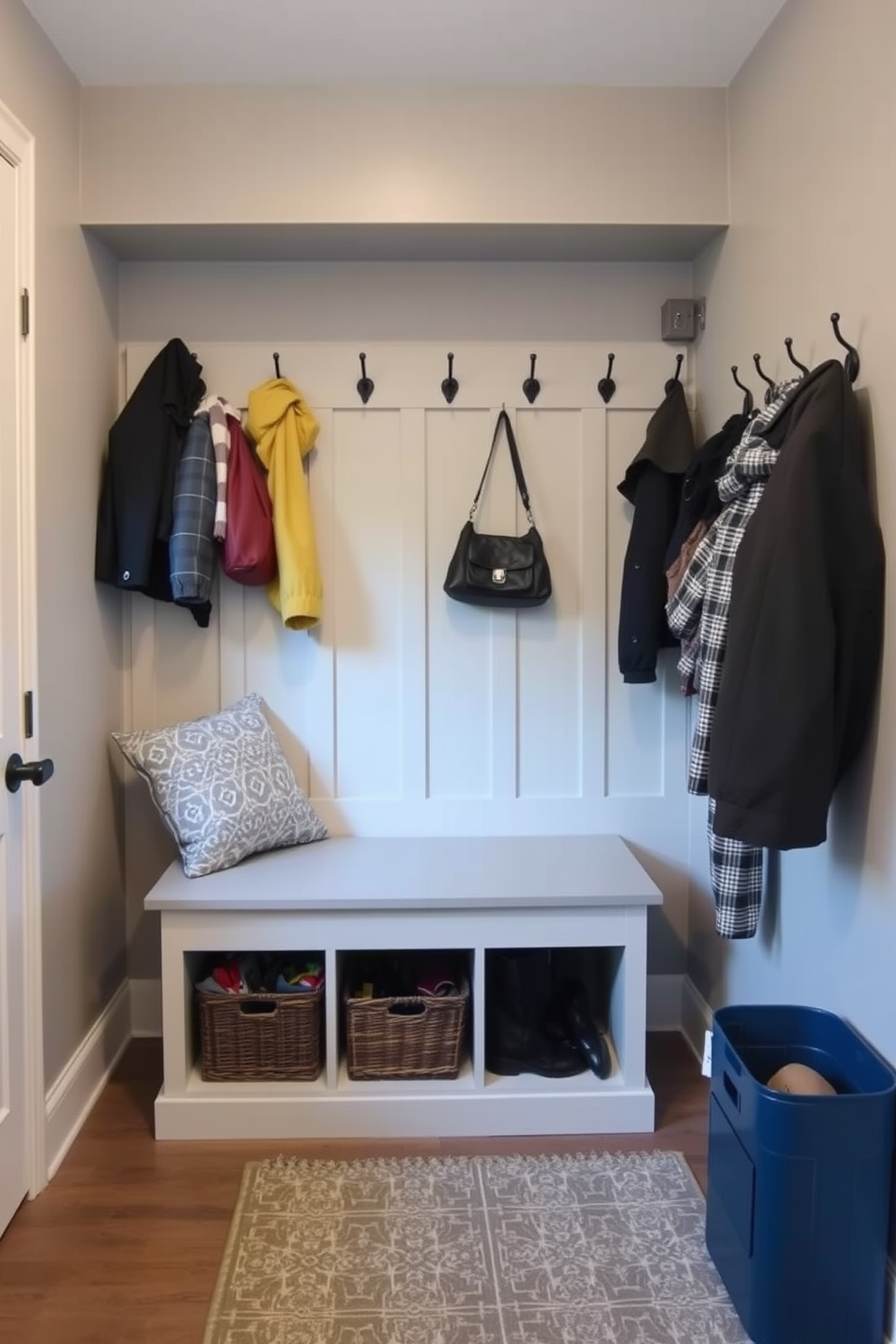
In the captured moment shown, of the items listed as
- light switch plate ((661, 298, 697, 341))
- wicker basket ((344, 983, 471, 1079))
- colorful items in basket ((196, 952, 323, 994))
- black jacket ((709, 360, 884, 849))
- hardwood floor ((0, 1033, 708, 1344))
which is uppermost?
light switch plate ((661, 298, 697, 341))

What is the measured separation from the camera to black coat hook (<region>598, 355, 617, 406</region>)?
262 centimetres

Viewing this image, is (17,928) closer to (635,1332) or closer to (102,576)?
(102,576)

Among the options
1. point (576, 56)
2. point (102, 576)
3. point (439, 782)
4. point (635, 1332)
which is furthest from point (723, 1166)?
point (576, 56)

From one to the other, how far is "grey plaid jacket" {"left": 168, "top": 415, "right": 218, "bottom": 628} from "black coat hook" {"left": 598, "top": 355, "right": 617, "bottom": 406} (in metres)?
1.08

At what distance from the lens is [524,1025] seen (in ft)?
7.77

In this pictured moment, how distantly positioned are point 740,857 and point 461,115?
1.89 m

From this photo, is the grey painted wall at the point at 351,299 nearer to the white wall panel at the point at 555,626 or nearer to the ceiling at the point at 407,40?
the white wall panel at the point at 555,626

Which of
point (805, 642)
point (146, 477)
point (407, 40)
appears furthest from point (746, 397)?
point (146, 477)

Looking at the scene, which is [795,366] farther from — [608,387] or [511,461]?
[511,461]

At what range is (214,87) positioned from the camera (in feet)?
7.64

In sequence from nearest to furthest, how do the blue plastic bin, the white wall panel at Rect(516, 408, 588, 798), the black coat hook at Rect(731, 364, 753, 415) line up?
the blue plastic bin
the black coat hook at Rect(731, 364, 753, 415)
the white wall panel at Rect(516, 408, 588, 798)

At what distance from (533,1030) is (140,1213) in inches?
38.4

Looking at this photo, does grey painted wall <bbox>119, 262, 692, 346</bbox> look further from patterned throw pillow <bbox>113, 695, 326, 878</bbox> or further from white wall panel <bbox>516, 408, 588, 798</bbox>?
patterned throw pillow <bbox>113, 695, 326, 878</bbox>

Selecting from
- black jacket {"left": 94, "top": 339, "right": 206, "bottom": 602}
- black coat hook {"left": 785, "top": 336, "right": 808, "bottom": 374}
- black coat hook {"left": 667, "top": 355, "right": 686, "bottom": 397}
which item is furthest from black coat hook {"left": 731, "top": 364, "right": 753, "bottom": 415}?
black jacket {"left": 94, "top": 339, "right": 206, "bottom": 602}
